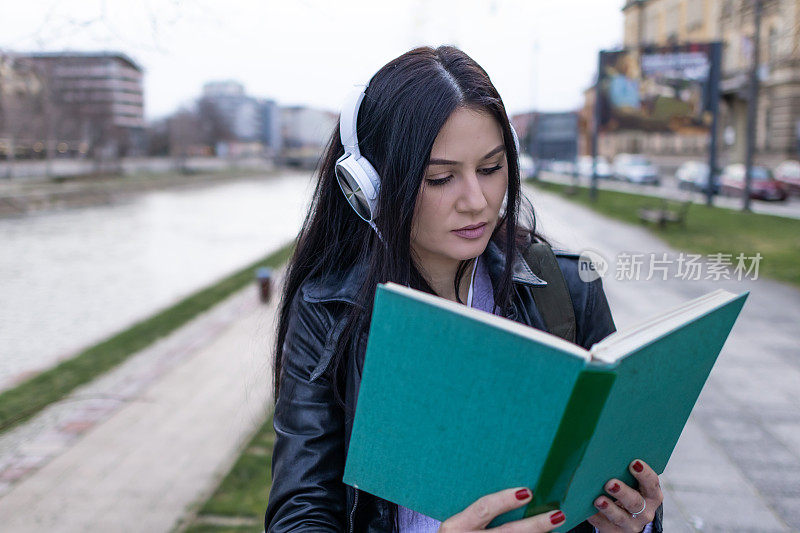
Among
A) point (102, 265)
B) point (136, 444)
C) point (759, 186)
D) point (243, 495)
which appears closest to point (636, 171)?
point (759, 186)

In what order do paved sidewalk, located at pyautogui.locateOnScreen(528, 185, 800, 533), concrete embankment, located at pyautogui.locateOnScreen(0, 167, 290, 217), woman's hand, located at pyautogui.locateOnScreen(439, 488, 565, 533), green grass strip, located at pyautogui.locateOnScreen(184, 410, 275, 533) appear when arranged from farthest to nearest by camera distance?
concrete embankment, located at pyautogui.locateOnScreen(0, 167, 290, 217)
green grass strip, located at pyautogui.locateOnScreen(184, 410, 275, 533)
paved sidewalk, located at pyautogui.locateOnScreen(528, 185, 800, 533)
woman's hand, located at pyautogui.locateOnScreen(439, 488, 565, 533)

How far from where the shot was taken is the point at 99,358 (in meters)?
6.30

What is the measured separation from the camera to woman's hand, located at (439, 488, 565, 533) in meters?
0.93

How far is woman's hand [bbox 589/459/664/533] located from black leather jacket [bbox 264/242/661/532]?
0.14 metres

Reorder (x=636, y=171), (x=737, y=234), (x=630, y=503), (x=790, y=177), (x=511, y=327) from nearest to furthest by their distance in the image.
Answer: (x=511, y=327), (x=630, y=503), (x=737, y=234), (x=790, y=177), (x=636, y=171)

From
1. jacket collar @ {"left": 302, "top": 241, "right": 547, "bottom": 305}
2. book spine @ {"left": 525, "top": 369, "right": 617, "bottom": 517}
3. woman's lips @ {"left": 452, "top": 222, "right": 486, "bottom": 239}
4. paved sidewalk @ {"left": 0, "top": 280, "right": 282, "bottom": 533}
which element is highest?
woman's lips @ {"left": 452, "top": 222, "right": 486, "bottom": 239}

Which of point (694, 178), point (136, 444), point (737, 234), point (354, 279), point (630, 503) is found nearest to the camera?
point (630, 503)

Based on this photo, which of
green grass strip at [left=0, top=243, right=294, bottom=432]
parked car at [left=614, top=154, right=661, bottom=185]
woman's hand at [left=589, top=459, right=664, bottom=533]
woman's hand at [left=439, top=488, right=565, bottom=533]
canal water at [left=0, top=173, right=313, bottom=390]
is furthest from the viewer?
parked car at [left=614, top=154, right=661, bottom=185]

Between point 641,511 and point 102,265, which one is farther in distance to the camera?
point 102,265

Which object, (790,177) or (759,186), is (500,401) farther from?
(790,177)

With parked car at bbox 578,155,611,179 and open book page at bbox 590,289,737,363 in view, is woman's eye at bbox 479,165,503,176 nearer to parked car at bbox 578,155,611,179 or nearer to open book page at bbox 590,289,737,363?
open book page at bbox 590,289,737,363

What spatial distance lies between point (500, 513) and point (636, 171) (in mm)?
32906

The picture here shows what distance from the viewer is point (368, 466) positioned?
102cm

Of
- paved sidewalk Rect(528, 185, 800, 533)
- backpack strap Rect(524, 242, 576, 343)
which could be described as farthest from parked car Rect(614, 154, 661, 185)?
backpack strap Rect(524, 242, 576, 343)
